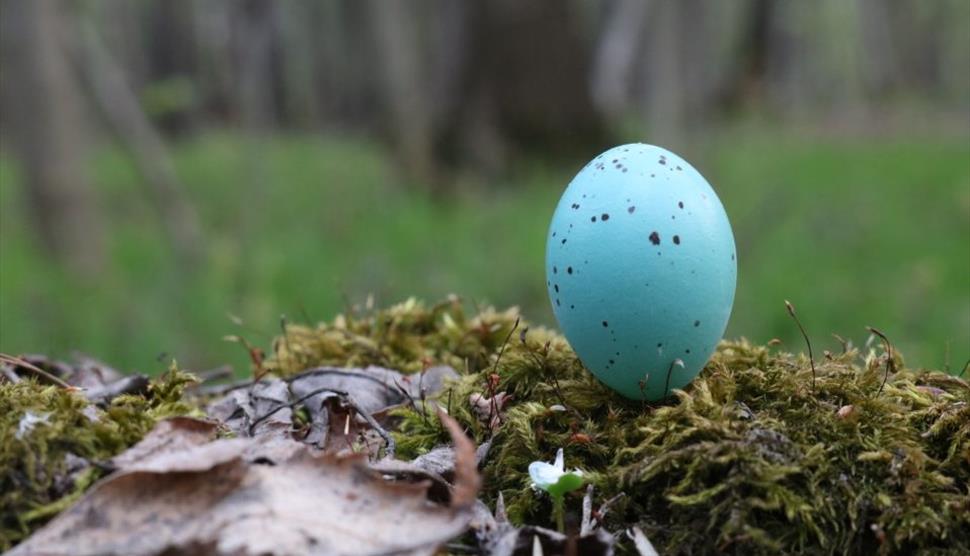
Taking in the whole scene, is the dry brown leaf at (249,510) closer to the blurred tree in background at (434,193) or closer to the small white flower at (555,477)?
the small white flower at (555,477)

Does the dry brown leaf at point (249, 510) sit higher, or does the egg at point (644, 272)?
the egg at point (644, 272)

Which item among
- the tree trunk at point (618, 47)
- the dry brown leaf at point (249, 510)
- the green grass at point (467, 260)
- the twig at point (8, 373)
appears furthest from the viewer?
the tree trunk at point (618, 47)

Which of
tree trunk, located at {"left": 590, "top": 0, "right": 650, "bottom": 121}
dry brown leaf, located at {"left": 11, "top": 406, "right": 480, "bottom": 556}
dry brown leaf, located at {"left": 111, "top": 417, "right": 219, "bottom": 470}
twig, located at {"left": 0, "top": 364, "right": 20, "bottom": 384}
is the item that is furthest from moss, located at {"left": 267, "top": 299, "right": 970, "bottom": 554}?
tree trunk, located at {"left": 590, "top": 0, "right": 650, "bottom": 121}

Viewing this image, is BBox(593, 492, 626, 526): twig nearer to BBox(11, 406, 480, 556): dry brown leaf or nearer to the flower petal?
the flower petal

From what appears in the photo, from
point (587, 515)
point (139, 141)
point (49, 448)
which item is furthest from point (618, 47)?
point (49, 448)

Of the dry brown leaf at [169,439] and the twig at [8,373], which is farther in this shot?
the twig at [8,373]

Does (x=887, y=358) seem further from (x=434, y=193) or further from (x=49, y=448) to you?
(x=434, y=193)

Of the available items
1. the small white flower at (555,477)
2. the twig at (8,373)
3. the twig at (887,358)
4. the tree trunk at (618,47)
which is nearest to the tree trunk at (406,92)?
the tree trunk at (618,47)
